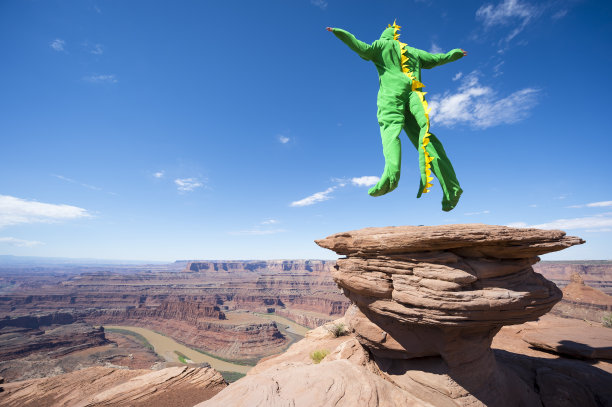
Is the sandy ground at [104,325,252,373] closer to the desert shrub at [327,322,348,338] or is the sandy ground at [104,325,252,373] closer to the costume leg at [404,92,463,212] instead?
the desert shrub at [327,322,348,338]

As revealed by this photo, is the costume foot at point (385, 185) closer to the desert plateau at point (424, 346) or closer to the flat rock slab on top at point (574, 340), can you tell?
the desert plateau at point (424, 346)

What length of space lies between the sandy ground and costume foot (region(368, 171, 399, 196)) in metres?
55.8

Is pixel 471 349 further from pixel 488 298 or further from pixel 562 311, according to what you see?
pixel 562 311

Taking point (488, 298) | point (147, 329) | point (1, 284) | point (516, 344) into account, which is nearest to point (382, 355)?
point (488, 298)

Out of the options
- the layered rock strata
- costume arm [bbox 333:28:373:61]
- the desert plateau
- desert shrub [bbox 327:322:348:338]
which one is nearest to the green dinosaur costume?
costume arm [bbox 333:28:373:61]

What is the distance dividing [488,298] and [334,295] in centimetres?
10097

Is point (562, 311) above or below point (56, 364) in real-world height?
above

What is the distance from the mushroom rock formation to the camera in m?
5.30

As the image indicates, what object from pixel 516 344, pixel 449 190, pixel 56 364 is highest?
pixel 449 190

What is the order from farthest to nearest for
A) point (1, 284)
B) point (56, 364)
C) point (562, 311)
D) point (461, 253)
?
point (1, 284)
point (562, 311)
point (56, 364)
point (461, 253)

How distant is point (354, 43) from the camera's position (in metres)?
6.53

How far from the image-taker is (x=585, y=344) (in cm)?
909

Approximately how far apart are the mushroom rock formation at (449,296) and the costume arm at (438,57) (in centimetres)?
467

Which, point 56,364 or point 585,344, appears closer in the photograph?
point 585,344
